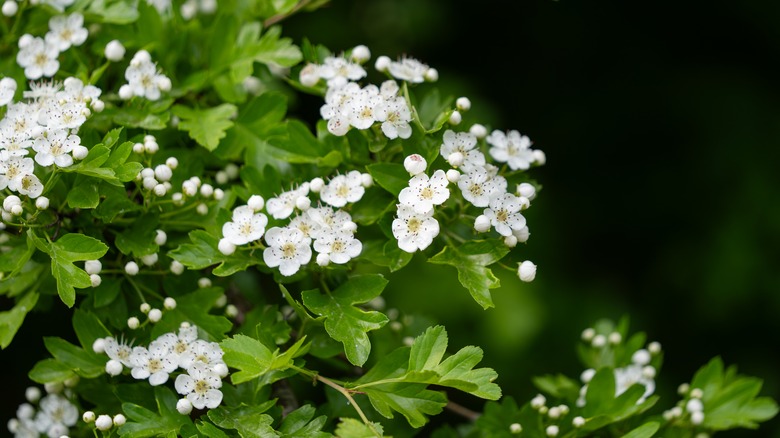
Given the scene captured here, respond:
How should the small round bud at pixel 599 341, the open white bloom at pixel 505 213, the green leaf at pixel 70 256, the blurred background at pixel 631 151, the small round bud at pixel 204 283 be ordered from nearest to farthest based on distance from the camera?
1. the green leaf at pixel 70 256
2. the open white bloom at pixel 505 213
3. the small round bud at pixel 204 283
4. the small round bud at pixel 599 341
5. the blurred background at pixel 631 151

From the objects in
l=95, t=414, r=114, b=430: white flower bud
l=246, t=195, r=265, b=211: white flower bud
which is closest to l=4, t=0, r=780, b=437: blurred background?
l=246, t=195, r=265, b=211: white flower bud

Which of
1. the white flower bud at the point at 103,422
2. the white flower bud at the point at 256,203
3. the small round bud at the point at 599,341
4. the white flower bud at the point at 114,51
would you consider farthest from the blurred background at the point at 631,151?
the white flower bud at the point at 103,422

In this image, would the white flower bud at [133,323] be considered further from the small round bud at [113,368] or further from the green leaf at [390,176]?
the green leaf at [390,176]

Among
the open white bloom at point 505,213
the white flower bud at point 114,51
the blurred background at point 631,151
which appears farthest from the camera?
the blurred background at point 631,151

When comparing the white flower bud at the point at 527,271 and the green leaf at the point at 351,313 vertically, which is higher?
the white flower bud at the point at 527,271

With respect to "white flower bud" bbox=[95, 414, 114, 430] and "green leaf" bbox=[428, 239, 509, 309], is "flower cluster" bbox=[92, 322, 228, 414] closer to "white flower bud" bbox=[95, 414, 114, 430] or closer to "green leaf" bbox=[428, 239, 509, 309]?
"white flower bud" bbox=[95, 414, 114, 430]

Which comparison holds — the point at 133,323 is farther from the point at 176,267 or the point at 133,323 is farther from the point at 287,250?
the point at 287,250

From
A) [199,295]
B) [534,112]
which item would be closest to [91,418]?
[199,295]
